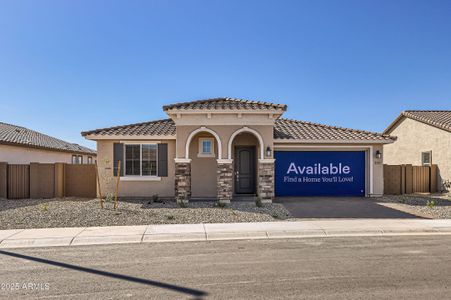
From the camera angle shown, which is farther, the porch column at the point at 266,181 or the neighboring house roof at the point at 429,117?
the neighboring house roof at the point at 429,117

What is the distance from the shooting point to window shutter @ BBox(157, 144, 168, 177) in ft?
45.6

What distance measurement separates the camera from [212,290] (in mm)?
4543

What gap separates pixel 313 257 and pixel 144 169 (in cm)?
1000

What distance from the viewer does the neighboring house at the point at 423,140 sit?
16781mm

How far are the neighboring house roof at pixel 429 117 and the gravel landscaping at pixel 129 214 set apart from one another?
12.8 meters

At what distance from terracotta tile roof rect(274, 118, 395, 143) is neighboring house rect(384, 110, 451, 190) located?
518 cm

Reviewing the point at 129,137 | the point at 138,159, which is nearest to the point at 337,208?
the point at 138,159

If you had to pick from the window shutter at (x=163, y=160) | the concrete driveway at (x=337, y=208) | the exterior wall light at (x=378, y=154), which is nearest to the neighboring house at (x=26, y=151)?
the window shutter at (x=163, y=160)

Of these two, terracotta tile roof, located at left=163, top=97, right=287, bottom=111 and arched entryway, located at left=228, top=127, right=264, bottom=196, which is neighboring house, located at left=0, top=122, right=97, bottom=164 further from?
arched entryway, located at left=228, top=127, right=264, bottom=196

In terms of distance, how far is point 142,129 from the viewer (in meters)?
14.6

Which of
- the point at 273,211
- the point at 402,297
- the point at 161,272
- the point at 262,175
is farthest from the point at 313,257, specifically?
the point at 262,175

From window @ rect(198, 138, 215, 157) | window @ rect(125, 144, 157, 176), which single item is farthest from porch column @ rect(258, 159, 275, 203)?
window @ rect(125, 144, 157, 176)

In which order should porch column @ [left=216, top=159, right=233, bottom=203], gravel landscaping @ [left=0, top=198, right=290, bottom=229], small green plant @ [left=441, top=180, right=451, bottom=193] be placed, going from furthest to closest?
small green plant @ [left=441, top=180, right=451, bottom=193], porch column @ [left=216, top=159, right=233, bottom=203], gravel landscaping @ [left=0, top=198, right=290, bottom=229]

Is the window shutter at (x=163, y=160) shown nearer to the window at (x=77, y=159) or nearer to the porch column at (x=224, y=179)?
the porch column at (x=224, y=179)
